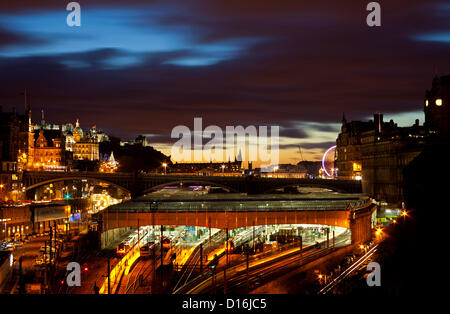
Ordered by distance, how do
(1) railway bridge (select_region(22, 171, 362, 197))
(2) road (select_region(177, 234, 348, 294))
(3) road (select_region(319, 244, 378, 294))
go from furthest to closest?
(1) railway bridge (select_region(22, 171, 362, 197))
(3) road (select_region(319, 244, 378, 294))
(2) road (select_region(177, 234, 348, 294))

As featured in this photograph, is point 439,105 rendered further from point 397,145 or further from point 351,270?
point 351,270

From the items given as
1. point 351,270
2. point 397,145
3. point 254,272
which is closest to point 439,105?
point 397,145

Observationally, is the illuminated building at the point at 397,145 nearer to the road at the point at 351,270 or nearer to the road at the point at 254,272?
the road at the point at 351,270

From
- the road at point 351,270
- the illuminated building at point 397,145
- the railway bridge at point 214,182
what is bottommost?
the road at point 351,270

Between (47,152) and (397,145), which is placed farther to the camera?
(47,152)

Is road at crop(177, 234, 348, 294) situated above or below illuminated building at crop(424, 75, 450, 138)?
below

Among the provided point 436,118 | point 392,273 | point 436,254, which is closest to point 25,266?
point 392,273

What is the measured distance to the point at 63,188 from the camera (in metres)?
124

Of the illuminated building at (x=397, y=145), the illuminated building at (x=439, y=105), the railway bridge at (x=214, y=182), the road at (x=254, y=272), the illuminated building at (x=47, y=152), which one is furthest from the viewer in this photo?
the illuminated building at (x=47, y=152)

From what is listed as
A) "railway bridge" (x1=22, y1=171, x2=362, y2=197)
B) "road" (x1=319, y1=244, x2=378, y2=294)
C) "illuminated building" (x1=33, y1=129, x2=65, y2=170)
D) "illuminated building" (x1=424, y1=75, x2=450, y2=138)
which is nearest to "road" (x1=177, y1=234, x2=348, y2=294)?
"road" (x1=319, y1=244, x2=378, y2=294)

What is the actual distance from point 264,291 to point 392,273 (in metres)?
7.20

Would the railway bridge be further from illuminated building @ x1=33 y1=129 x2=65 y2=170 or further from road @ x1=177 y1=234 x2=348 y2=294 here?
road @ x1=177 y1=234 x2=348 y2=294

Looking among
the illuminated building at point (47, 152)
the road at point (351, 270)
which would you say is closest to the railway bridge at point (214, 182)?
the illuminated building at point (47, 152)

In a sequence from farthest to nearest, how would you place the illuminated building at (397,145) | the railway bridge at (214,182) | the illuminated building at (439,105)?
1. the railway bridge at (214,182)
2. the illuminated building at (439,105)
3. the illuminated building at (397,145)
